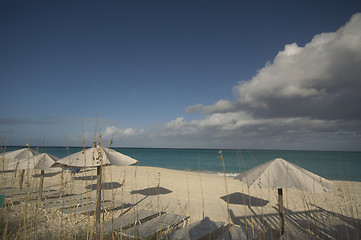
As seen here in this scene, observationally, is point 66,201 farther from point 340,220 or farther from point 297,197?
point 297,197

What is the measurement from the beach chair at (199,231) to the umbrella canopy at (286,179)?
3.50 feet

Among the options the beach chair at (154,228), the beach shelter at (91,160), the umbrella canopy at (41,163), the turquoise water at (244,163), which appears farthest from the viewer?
the turquoise water at (244,163)

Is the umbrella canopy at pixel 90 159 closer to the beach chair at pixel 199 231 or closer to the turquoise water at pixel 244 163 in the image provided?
the turquoise water at pixel 244 163

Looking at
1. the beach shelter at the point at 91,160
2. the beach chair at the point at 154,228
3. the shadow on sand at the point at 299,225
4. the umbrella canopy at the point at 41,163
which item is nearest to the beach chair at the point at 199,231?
the beach chair at the point at 154,228

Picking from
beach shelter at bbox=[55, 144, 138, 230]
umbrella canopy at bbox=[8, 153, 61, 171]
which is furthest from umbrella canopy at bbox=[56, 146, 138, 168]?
umbrella canopy at bbox=[8, 153, 61, 171]

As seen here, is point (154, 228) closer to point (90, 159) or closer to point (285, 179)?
point (90, 159)

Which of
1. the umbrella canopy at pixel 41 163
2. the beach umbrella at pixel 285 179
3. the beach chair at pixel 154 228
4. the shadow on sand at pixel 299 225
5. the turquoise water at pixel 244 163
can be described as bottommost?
the turquoise water at pixel 244 163

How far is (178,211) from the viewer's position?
19.6ft

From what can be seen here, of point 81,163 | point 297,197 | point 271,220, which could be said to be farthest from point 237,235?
point 297,197

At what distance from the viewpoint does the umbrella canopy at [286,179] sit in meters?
3.95

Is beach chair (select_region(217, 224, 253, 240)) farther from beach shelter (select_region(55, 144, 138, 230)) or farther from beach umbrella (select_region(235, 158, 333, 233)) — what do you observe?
beach shelter (select_region(55, 144, 138, 230))

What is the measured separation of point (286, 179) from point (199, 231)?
75.8 inches

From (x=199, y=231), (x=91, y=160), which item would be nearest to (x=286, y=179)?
(x=199, y=231)

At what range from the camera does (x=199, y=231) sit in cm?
348
